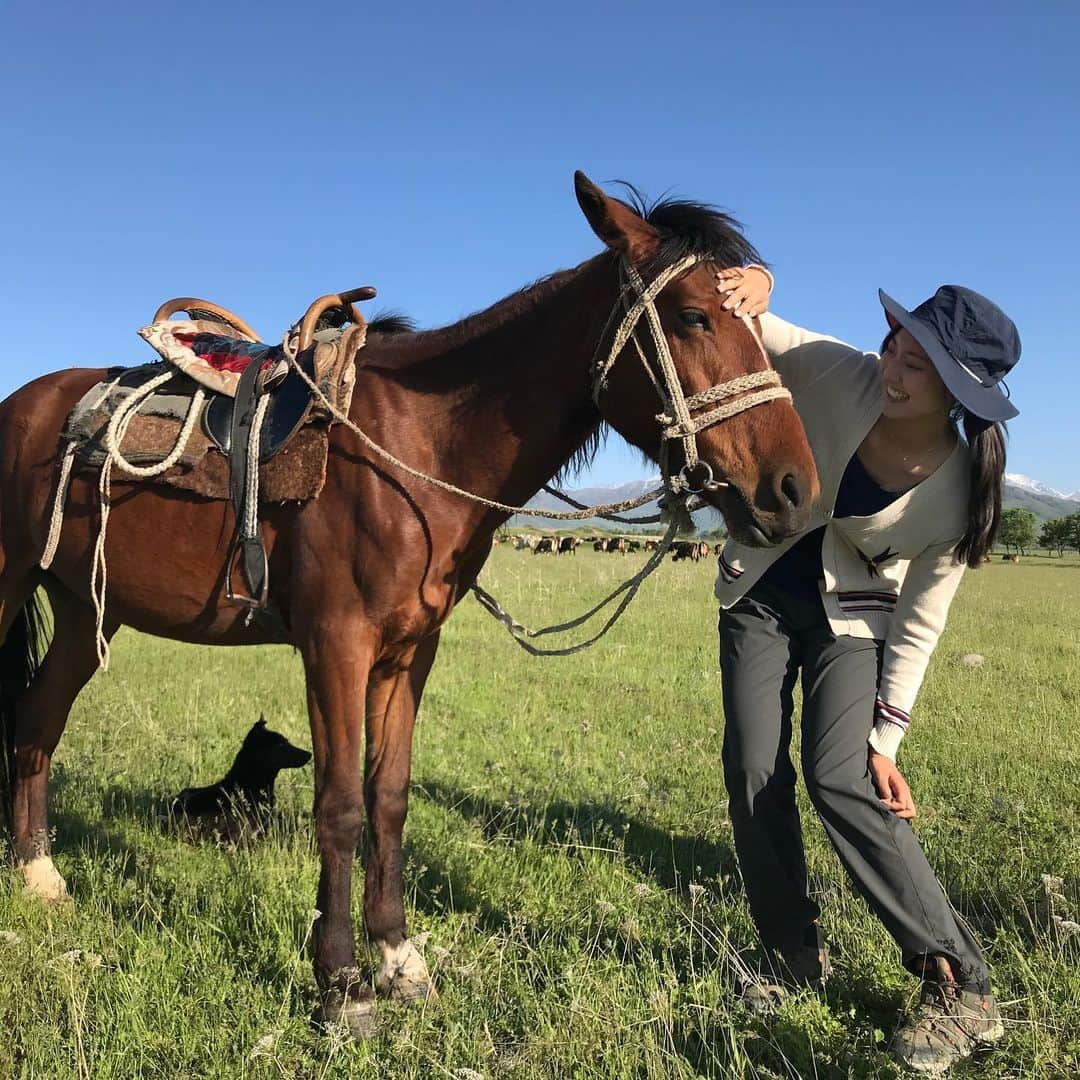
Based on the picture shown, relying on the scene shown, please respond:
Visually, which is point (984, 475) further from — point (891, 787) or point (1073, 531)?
point (1073, 531)

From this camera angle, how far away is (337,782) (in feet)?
9.52

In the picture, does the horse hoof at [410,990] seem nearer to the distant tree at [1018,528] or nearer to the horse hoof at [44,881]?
the horse hoof at [44,881]

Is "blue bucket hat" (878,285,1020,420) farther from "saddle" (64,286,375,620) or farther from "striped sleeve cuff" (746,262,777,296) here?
"saddle" (64,286,375,620)

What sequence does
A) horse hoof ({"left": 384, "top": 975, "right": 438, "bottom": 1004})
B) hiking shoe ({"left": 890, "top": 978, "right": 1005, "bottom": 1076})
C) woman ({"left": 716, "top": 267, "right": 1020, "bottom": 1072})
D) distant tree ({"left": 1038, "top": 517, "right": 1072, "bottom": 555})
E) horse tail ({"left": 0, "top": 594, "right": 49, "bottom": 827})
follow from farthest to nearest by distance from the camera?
distant tree ({"left": 1038, "top": 517, "right": 1072, "bottom": 555})
horse tail ({"left": 0, "top": 594, "right": 49, "bottom": 827})
horse hoof ({"left": 384, "top": 975, "right": 438, "bottom": 1004})
woman ({"left": 716, "top": 267, "right": 1020, "bottom": 1072})
hiking shoe ({"left": 890, "top": 978, "right": 1005, "bottom": 1076})

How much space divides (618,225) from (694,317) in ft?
1.29

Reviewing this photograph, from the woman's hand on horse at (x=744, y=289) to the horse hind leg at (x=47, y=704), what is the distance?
3376mm

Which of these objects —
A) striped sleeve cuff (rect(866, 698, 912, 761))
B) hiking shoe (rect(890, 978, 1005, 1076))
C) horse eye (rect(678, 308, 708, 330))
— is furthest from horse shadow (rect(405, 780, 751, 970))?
horse eye (rect(678, 308, 708, 330))

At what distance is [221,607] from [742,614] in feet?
6.68

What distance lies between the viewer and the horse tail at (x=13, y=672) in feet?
13.8

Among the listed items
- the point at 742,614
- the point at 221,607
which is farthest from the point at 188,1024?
the point at 742,614

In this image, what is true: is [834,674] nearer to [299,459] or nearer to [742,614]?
[742,614]

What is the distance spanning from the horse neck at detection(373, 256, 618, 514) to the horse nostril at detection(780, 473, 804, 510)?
76 cm

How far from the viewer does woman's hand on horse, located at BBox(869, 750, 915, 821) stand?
274 cm

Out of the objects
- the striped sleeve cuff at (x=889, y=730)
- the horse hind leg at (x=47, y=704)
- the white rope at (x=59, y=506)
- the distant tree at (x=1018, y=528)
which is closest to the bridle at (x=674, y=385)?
the striped sleeve cuff at (x=889, y=730)
